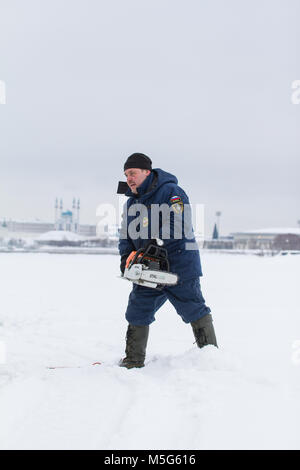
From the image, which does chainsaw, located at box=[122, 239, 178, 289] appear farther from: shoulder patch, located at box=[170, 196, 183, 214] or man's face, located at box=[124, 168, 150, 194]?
man's face, located at box=[124, 168, 150, 194]

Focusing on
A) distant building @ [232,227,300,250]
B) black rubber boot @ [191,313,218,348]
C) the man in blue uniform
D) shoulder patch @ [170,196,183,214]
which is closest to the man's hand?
the man in blue uniform

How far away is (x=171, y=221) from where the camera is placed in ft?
11.8

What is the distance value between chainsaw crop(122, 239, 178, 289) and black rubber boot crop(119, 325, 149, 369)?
1.61ft

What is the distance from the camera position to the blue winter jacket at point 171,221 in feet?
11.7

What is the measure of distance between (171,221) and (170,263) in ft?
1.21

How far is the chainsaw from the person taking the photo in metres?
3.42

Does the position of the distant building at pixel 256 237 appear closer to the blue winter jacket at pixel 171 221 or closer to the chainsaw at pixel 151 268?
the blue winter jacket at pixel 171 221

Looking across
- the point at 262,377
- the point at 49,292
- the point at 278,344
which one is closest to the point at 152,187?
the point at 262,377

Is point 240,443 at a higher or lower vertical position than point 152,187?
lower

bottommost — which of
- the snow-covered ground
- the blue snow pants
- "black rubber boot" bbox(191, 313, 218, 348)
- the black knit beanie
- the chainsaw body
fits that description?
the snow-covered ground

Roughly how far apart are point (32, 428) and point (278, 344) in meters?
3.45

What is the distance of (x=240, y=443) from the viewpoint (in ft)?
7.02

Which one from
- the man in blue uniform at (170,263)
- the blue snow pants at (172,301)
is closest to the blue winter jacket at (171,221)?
the man in blue uniform at (170,263)
